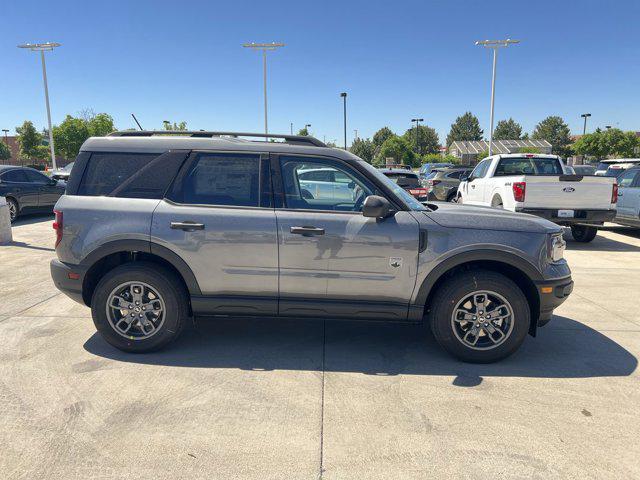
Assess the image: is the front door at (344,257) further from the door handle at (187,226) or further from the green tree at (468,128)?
the green tree at (468,128)

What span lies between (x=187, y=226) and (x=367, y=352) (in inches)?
76.3

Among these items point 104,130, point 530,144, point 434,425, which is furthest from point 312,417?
point 530,144

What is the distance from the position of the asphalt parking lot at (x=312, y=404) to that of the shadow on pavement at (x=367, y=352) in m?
0.02

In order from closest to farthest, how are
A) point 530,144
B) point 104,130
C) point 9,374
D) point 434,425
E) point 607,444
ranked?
point 607,444, point 434,425, point 9,374, point 104,130, point 530,144

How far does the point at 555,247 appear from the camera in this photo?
375 centimetres

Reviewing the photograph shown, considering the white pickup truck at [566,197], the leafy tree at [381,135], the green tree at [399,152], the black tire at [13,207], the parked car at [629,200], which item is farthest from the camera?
the leafy tree at [381,135]

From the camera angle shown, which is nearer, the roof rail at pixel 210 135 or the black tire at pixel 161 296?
the black tire at pixel 161 296

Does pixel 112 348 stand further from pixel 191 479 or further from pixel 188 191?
pixel 191 479

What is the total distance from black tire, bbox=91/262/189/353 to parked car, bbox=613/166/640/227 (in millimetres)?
10743

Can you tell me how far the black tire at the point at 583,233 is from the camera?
10.1 metres

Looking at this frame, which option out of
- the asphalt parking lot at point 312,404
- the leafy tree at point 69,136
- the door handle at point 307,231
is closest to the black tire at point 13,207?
the asphalt parking lot at point 312,404

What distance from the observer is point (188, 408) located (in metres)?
3.09

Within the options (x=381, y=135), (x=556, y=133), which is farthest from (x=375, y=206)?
(x=556, y=133)

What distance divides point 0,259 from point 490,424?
318 inches
